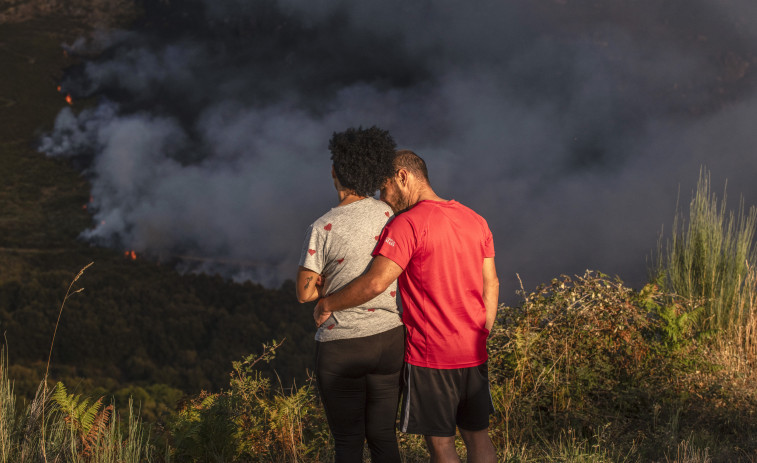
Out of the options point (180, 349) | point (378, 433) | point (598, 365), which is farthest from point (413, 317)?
point (180, 349)

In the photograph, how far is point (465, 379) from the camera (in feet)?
7.10

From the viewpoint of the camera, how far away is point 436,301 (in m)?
2.06

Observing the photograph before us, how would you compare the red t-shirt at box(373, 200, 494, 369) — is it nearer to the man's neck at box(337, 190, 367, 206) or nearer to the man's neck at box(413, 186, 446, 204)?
the man's neck at box(413, 186, 446, 204)

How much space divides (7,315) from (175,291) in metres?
11.8

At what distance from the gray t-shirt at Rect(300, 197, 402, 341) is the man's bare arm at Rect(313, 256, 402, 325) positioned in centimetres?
8

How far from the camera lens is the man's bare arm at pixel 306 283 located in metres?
2.08

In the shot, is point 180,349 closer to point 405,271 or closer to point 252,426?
point 252,426

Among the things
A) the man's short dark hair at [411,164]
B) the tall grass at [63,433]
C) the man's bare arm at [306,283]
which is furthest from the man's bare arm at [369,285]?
the tall grass at [63,433]

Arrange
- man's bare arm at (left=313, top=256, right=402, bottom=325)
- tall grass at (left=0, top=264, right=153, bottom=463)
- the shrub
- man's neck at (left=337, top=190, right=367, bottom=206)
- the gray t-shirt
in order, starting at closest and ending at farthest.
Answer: man's bare arm at (left=313, top=256, right=402, bottom=325) → the gray t-shirt → man's neck at (left=337, top=190, right=367, bottom=206) → tall grass at (left=0, top=264, right=153, bottom=463) → the shrub

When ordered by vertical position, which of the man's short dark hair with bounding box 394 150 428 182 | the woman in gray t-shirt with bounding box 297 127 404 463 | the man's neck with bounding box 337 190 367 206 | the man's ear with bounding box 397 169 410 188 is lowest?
the woman in gray t-shirt with bounding box 297 127 404 463

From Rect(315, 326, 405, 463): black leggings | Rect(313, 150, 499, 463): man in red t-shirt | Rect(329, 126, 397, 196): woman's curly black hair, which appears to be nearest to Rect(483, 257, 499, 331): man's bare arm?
Rect(313, 150, 499, 463): man in red t-shirt

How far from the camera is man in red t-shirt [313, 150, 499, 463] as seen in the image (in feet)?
6.54

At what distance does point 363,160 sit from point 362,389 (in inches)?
37.1

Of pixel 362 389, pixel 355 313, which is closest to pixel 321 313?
pixel 355 313
